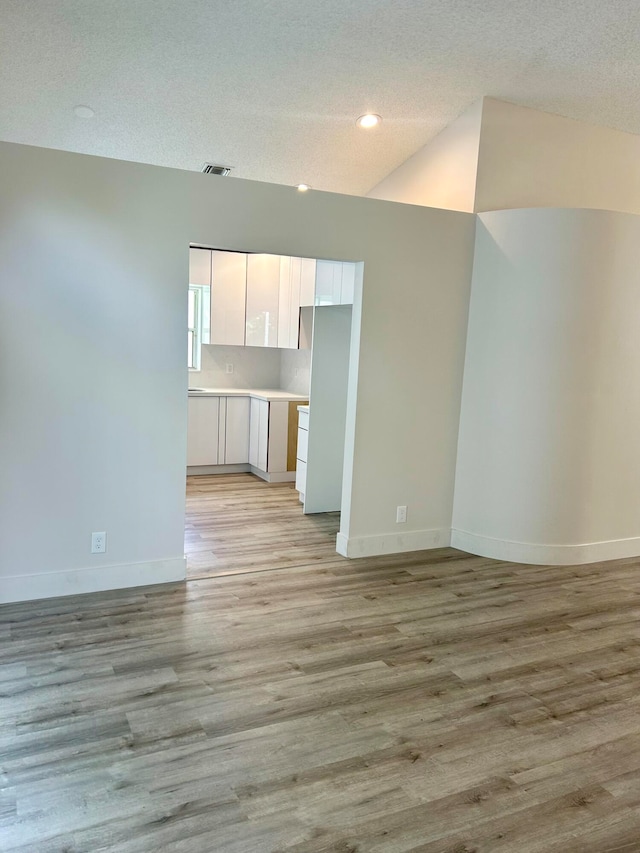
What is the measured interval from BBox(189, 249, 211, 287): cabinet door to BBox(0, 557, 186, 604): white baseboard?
Result: 3568 millimetres

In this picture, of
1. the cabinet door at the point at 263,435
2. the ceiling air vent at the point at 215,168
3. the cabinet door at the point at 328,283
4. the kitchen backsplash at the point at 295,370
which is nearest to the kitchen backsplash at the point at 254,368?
the kitchen backsplash at the point at 295,370

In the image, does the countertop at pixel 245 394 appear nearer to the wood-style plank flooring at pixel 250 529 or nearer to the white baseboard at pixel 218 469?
the white baseboard at pixel 218 469

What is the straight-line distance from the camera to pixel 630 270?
4109 millimetres

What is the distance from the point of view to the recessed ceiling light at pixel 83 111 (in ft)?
13.6

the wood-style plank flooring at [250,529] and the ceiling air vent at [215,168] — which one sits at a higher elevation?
→ the ceiling air vent at [215,168]

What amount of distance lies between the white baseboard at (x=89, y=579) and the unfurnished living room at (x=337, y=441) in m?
0.02

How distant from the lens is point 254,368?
282 inches

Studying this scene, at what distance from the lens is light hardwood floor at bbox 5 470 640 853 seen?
1.80m

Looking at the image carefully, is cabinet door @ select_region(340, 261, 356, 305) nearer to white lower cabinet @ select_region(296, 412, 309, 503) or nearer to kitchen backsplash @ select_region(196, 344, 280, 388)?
white lower cabinet @ select_region(296, 412, 309, 503)

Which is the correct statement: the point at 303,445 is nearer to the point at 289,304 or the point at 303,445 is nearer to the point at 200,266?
the point at 289,304

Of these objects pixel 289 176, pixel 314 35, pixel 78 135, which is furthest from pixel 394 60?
pixel 78 135

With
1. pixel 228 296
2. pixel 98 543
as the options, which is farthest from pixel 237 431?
pixel 98 543

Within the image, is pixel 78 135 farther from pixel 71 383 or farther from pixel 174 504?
pixel 174 504

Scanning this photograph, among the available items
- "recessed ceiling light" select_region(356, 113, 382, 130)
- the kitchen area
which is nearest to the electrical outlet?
the kitchen area
